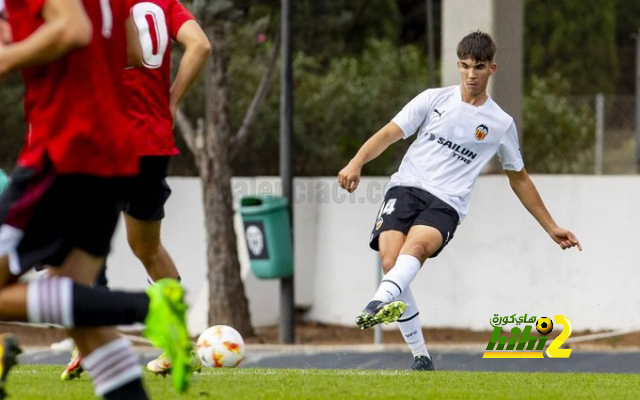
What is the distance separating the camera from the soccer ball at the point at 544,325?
1200 cm

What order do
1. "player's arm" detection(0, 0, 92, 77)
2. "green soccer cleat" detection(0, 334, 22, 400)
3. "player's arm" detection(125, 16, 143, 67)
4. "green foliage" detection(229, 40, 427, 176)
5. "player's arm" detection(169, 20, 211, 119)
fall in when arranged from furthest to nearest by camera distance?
1. "green foliage" detection(229, 40, 427, 176)
2. "player's arm" detection(169, 20, 211, 119)
3. "player's arm" detection(125, 16, 143, 67)
4. "green soccer cleat" detection(0, 334, 22, 400)
5. "player's arm" detection(0, 0, 92, 77)

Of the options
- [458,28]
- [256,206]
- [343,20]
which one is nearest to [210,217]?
[256,206]

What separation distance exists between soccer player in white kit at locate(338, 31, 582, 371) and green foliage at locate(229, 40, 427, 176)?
1060cm

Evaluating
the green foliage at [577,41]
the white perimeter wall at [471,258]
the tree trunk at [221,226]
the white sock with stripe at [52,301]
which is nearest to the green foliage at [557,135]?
the white perimeter wall at [471,258]

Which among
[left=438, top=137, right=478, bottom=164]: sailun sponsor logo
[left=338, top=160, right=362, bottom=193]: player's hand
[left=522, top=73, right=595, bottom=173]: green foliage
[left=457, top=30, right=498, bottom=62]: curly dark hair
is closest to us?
[left=338, top=160, right=362, bottom=193]: player's hand

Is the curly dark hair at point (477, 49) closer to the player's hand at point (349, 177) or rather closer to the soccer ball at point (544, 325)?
the player's hand at point (349, 177)

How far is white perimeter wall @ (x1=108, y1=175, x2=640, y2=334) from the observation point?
12617mm

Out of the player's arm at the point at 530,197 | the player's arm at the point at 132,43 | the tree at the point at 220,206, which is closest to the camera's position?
the player's arm at the point at 132,43

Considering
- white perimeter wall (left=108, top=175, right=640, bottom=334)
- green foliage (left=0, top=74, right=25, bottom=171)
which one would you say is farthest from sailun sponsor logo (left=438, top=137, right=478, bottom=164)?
green foliage (left=0, top=74, right=25, bottom=171)

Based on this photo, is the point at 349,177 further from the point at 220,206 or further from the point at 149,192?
the point at 220,206

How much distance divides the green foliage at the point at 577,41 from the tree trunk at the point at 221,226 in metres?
19.2

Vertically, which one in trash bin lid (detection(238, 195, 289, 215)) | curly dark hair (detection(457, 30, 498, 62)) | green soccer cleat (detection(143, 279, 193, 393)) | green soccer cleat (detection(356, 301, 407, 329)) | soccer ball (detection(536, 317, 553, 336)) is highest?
curly dark hair (detection(457, 30, 498, 62))

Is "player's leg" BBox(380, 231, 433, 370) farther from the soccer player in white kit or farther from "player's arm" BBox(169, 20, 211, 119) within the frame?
"player's arm" BBox(169, 20, 211, 119)

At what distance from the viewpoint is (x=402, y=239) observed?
25.0 feet
